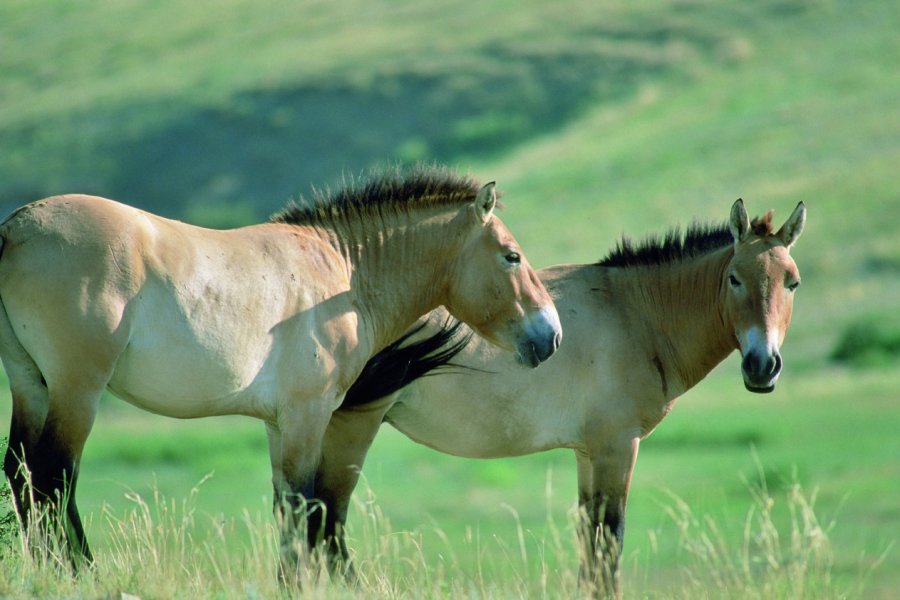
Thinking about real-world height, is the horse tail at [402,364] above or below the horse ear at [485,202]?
below

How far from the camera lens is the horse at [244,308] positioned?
666 cm

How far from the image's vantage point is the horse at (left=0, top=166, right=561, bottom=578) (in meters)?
6.66

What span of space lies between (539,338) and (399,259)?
42.0 inches

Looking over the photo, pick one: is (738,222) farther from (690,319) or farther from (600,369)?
(600,369)

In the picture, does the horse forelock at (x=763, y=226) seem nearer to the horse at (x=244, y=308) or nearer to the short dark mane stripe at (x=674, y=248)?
the short dark mane stripe at (x=674, y=248)

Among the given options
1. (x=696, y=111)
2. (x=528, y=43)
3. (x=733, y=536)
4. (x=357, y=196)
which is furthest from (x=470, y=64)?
(x=357, y=196)

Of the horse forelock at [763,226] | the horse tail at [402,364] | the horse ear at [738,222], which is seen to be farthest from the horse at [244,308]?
the horse forelock at [763,226]

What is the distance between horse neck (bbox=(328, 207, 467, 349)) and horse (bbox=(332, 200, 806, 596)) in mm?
447

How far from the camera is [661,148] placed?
54906 millimetres

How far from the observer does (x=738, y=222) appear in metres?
8.80

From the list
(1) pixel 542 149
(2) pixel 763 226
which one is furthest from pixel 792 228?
(1) pixel 542 149

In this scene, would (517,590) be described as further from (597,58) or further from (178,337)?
(597,58)

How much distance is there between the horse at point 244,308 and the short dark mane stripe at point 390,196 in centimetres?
1

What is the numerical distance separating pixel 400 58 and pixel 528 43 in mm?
7068
